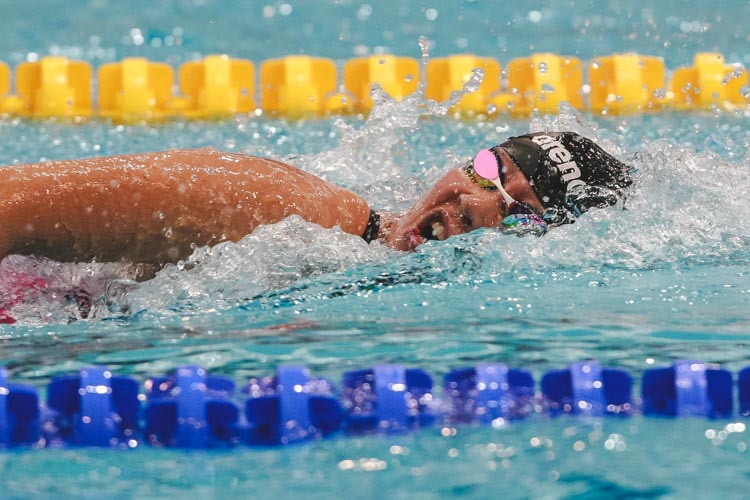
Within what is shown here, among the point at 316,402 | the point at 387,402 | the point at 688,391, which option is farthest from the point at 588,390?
the point at 316,402

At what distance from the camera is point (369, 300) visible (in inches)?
89.6

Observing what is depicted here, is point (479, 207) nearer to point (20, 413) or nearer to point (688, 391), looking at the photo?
point (688, 391)

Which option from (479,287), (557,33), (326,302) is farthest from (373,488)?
(557,33)

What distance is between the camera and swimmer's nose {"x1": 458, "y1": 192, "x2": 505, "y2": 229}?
8.38 feet

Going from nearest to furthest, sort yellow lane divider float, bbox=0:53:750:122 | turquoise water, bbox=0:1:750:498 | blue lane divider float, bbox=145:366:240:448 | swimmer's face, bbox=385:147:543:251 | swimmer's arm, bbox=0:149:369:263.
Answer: turquoise water, bbox=0:1:750:498 < blue lane divider float, bbox=145:366:240:448 < swimmer's arm, bbox=0:149:369:263 < swimmer's face, bbox=385:147:543:251 < yellow lane divider float, bbox=0:53:750:122

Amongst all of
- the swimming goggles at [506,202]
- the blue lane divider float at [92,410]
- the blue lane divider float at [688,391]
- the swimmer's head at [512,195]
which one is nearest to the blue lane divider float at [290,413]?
the blue lane divider float at [92,410]

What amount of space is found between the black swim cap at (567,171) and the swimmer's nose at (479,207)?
0.11 metres

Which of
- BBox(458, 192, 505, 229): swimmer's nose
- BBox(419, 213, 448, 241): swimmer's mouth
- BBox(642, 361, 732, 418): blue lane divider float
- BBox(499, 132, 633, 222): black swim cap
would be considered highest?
BBox(499, 132, 633, 222): black swim cap

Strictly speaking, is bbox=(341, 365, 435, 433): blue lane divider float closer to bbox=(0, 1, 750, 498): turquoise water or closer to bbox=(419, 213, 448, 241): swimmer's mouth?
bbox=(0, 1, 750, 498): turquoise water

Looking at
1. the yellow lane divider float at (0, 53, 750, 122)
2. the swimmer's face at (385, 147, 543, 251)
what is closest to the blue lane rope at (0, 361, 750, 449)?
the swimmer's face at (385, 147, 543, 251)

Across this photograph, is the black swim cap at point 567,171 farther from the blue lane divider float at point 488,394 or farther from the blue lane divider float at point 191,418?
the blue lane divider float at point 191,418

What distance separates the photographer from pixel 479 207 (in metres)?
2.55

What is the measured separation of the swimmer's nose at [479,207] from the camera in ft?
8.38

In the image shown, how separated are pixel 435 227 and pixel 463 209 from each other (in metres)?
0.09
